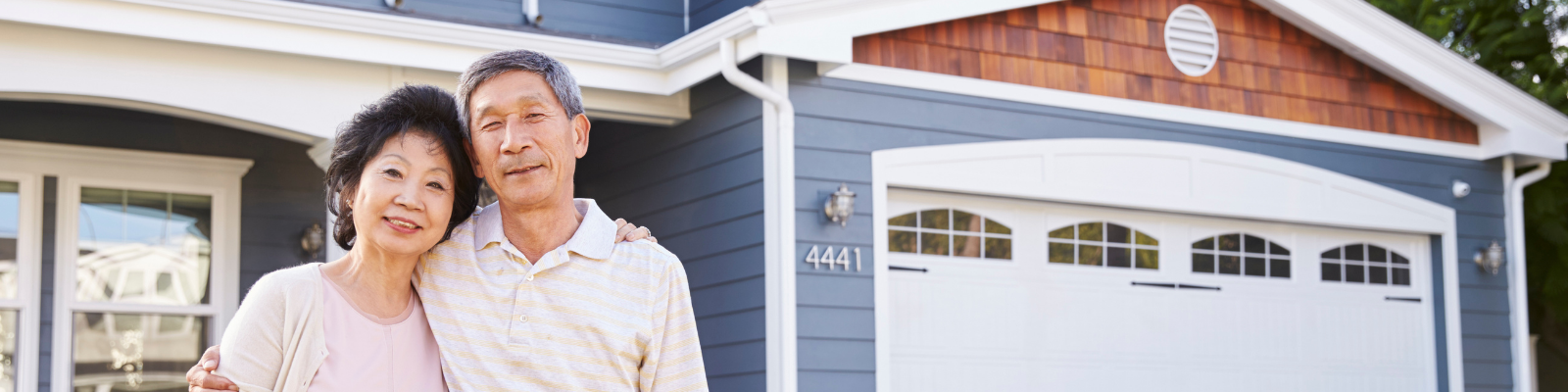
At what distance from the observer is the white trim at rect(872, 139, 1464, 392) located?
573 centimetres

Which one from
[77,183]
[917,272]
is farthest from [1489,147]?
[77,183]

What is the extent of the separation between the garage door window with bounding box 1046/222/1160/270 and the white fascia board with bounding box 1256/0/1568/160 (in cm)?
146

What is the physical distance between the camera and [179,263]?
6.45 meters

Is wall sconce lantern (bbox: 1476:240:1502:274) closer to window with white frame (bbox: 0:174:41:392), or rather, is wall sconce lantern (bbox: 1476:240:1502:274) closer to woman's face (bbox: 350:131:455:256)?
woman's face (bbox: 350:131:455:256)

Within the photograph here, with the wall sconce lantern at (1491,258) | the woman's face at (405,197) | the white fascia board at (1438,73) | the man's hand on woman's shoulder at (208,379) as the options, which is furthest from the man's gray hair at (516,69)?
the wall sconce lantern at (1491,258)

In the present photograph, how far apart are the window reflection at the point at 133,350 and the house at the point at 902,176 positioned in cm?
1

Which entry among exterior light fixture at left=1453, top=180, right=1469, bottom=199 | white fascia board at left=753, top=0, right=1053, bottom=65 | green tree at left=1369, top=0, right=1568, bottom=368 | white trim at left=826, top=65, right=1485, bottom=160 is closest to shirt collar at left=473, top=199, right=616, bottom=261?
white fascia board at left=753, top=0, right=1053, bottom=65

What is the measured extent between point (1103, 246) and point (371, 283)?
4.87 m


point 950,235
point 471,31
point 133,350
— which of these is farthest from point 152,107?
point 950,235

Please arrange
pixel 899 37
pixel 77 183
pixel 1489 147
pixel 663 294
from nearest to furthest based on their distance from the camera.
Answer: pixel 663 294, pixel 899 37, pixel 77 183, pixel 1489 147

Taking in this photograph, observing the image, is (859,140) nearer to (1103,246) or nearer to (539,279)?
(1103,246)

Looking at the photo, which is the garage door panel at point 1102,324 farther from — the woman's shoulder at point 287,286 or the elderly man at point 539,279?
the woman's shoulder at point 287,286

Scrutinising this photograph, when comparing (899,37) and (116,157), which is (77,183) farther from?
(899,37)

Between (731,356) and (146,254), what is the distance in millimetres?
2916
